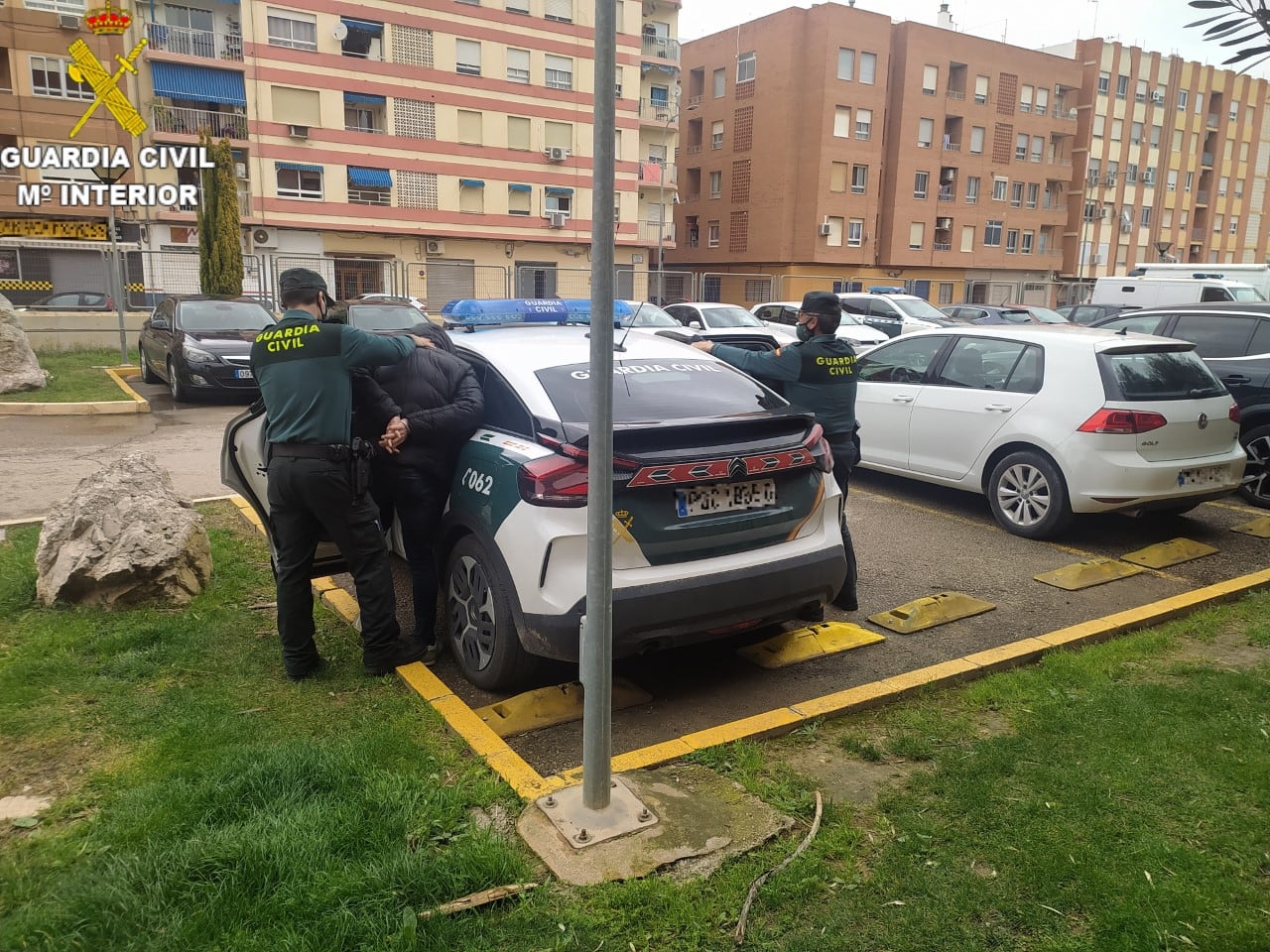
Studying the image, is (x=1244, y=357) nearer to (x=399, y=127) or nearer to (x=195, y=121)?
(x=399, y=127)

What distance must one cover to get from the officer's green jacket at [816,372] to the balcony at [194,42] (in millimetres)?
37972

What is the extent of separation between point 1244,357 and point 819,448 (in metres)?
6.16

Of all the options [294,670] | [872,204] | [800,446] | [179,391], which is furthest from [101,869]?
[872,204]

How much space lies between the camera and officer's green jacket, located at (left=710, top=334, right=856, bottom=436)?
5500mm

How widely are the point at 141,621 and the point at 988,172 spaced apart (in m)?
55.7

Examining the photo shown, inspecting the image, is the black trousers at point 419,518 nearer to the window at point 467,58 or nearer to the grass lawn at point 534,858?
the grass lawn at point 534,858

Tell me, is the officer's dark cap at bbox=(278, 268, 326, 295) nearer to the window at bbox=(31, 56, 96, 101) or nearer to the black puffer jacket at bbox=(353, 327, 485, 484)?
the black puffer jacket at bbox=(353, 327, 485, 484)

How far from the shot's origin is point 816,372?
552 cm

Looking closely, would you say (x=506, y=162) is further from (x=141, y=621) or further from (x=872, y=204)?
(x=141, y=621)

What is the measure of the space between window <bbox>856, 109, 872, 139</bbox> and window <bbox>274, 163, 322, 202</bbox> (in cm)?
2669

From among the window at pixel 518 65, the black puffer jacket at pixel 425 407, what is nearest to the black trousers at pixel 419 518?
the black puffer jacket at pixel 425 407

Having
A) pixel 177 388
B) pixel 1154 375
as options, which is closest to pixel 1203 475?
pixel 1154 375

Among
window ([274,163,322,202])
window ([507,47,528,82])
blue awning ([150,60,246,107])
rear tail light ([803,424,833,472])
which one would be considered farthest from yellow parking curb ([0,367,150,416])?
window ([507,47,528,82])

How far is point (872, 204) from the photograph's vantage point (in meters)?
49.0
